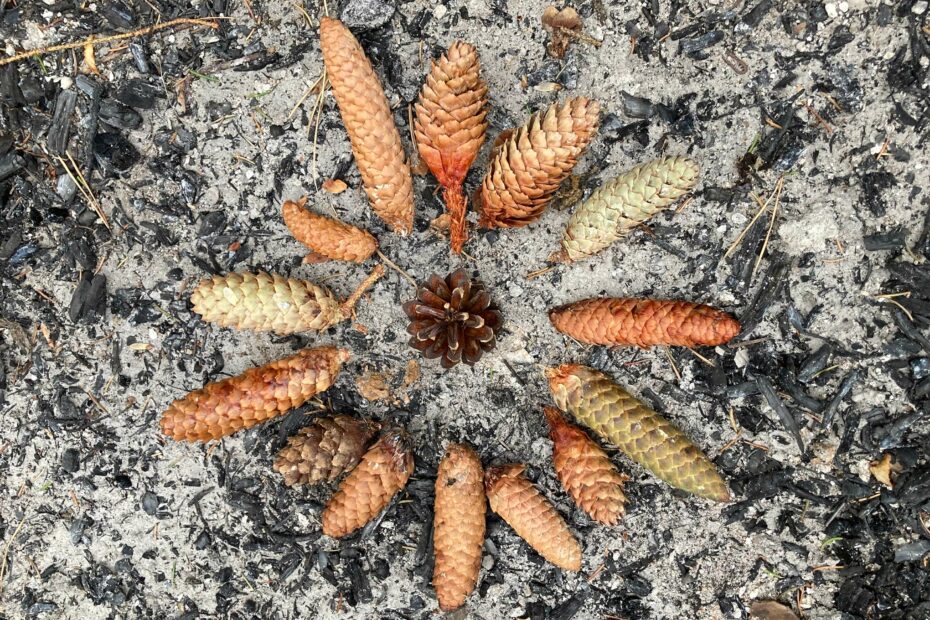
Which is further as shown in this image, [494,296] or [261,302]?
[494,296]

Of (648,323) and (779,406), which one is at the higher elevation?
(648,323)

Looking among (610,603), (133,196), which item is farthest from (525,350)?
(133,196)

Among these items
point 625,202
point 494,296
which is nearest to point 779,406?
point 625,202

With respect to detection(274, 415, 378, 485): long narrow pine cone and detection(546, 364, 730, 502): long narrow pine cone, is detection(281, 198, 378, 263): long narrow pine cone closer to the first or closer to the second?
detection(274, 415, 378, 485): long narrow pine cone

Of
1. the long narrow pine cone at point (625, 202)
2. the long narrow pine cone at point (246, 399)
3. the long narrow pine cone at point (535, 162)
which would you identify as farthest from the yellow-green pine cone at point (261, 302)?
the long narrow pine cone at point (625, 202)

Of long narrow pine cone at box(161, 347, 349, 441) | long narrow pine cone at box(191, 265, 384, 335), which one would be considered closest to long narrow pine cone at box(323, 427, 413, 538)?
long narrow pine cone at box(161, 347, 349, 441)

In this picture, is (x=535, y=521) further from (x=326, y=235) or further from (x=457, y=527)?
(x=326, y=235)

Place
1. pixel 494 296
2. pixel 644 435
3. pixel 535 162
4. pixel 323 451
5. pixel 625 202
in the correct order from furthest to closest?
pixel 494 296
pixel 323 451
pixel 644 435
pixel 625 202
pixel 535 162
